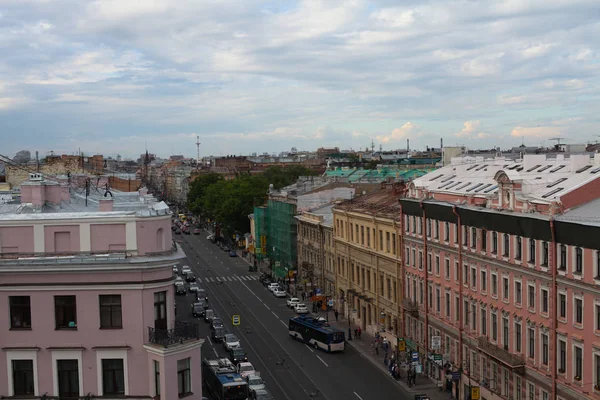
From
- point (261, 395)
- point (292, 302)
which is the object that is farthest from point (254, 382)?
point (292, 302)

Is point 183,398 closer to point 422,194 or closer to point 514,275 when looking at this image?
point 514,275

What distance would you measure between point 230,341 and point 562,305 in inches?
1090

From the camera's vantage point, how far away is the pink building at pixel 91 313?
25.5 m

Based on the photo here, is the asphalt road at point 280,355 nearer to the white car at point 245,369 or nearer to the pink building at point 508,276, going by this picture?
the white car at point 245,369

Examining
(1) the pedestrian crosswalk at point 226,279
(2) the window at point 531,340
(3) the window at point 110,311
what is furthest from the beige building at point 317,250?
(3) the window at point 110,311

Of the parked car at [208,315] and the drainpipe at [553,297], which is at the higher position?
the drainpipe at [553,297]

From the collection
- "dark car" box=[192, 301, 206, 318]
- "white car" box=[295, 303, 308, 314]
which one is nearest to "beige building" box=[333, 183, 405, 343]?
"white car" box=[295, 303, 308, 314]

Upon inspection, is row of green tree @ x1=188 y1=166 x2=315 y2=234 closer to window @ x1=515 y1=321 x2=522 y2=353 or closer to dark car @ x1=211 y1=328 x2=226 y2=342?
dark car @ x1=211 y1=328 x2=226 y2=342

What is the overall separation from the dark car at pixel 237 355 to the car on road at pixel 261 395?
29.5ft

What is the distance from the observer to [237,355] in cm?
5347

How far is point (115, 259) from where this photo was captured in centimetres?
2548

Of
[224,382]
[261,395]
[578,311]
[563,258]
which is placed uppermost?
[563,258]

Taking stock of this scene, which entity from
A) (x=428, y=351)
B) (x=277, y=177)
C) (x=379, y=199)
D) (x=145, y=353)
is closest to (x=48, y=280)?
(x=145, y=353)

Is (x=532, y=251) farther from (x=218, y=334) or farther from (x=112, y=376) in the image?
(x=218, y=334)
